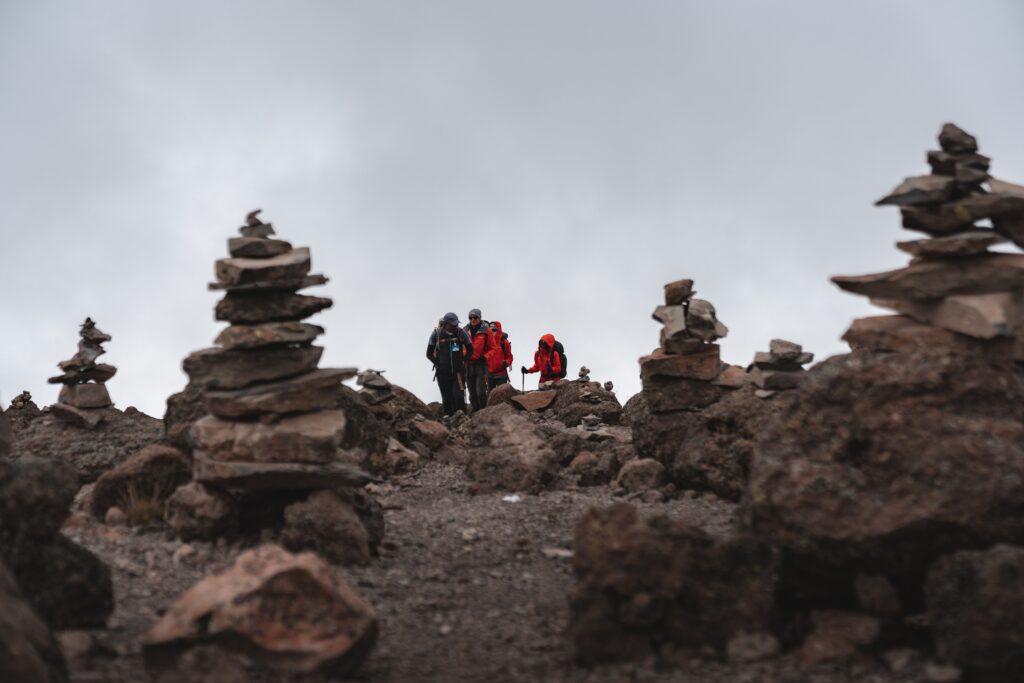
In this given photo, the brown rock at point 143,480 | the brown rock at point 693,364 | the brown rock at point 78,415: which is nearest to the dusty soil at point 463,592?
the brown rock at point 143,480

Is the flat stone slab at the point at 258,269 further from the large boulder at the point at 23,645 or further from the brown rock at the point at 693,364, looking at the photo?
the brown rock at the point at 693,364

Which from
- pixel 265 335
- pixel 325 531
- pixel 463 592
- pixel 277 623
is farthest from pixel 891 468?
pixel 265 335

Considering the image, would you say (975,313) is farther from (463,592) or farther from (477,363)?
(477,363)

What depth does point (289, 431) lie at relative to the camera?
1264cm

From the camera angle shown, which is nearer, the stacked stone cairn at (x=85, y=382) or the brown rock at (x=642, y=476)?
the brown rock at (x=642, y=476)

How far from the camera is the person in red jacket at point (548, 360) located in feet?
106

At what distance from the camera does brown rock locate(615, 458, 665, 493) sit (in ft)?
53.2

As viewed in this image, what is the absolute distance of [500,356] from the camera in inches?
1226

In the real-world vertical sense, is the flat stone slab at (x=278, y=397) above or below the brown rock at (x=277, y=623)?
above

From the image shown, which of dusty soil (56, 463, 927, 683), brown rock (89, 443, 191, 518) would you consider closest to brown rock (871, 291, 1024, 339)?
dusty soil (56, 463, 927, 683)

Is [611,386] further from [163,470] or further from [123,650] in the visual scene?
[123,650]

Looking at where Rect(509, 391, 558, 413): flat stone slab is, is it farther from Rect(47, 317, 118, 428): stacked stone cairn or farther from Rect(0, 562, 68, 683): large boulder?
Rect(0, 562, 68, 683): large boulder

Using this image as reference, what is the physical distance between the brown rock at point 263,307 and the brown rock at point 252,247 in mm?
470

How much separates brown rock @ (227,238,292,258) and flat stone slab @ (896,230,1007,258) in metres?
7.30
